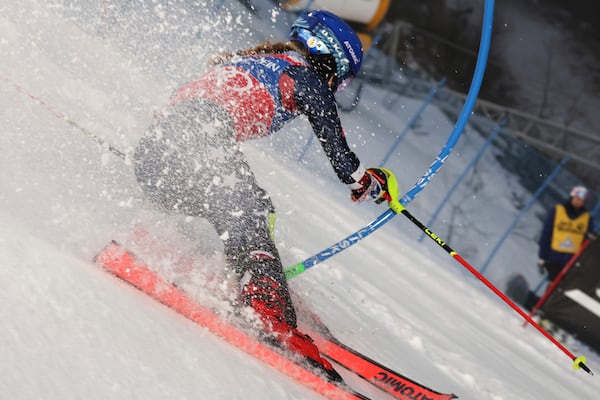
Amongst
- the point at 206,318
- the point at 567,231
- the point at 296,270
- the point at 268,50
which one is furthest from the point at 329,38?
the point at 567,231

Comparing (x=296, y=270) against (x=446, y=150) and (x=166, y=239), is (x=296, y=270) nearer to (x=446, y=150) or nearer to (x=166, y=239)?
(x=166, y=239)

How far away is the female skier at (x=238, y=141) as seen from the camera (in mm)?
2467

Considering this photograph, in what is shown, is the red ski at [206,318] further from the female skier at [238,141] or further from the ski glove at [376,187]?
the ski glove at [376,187]

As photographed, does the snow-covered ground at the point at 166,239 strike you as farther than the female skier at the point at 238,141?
No

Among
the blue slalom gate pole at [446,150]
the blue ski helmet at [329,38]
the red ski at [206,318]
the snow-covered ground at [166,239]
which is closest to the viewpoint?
the snow-covered ground at [166,239]

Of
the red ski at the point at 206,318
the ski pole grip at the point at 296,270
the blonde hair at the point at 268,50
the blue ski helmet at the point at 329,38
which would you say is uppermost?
the blue ski helmet at the point at 329,38

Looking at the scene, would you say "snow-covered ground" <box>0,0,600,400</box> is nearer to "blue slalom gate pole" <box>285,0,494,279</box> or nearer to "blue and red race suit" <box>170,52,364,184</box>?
"blue slalom gate pole" <box>285,0,494,279</box>

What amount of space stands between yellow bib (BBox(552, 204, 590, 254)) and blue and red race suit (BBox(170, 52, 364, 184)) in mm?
5946

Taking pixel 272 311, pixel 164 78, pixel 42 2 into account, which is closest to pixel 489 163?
pixel 164 78

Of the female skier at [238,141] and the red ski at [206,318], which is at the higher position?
the female skier at [238,141]

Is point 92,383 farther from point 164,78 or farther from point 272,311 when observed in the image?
point 164,78

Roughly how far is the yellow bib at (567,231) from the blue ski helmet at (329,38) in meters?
5.86

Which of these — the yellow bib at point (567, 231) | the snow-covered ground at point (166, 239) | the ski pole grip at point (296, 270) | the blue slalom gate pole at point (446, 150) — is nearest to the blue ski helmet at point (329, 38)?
the blue slalom gate pole at point (446, 150)

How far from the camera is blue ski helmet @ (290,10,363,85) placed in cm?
258
